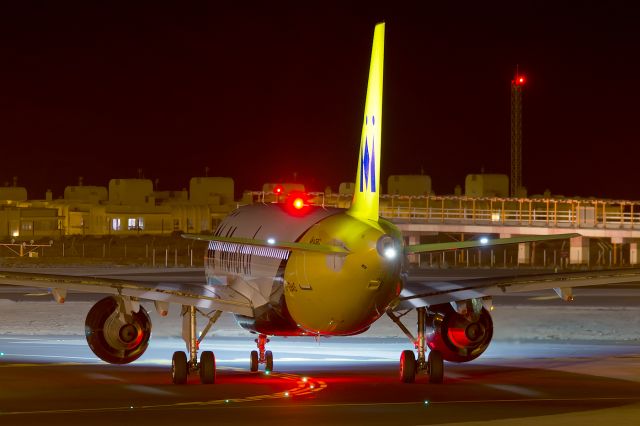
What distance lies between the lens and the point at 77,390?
3259 cm

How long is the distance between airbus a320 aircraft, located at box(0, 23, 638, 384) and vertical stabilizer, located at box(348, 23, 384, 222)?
2 centimetres

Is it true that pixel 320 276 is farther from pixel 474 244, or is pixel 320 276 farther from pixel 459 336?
pixel 459 336

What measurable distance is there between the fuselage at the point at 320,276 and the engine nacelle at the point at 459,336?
366cm

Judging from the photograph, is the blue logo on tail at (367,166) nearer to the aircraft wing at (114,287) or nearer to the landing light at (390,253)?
the landing light at (390,253)

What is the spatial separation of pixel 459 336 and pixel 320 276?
5769 millimetres

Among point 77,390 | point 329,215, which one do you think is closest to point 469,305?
point 329,215

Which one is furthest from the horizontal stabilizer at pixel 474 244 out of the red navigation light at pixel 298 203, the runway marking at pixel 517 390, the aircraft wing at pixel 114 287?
the aircraft wing at pixel 114 287

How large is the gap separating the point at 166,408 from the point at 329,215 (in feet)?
23.0

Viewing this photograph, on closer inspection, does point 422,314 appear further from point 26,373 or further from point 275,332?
point 26,373

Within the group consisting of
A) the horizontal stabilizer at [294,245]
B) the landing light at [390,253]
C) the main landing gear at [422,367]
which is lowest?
the main landing gear at [422,367]

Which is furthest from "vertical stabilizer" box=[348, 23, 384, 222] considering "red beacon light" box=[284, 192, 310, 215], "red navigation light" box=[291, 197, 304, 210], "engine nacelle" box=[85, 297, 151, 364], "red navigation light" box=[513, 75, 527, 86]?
"red navigation light" box=[513, 75, 527, 86]

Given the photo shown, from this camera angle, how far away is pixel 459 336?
1437 inches

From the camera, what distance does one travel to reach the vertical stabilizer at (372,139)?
3312cm

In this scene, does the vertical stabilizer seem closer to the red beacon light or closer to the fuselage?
the fuselage
